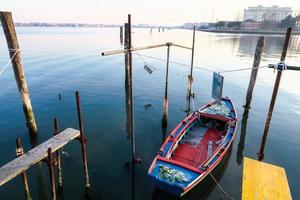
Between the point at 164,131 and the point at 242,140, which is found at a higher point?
the point at 164,131

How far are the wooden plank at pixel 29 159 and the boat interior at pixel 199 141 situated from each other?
5.93 m

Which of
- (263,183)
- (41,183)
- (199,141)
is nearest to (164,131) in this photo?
(199,141)

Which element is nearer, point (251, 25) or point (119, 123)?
point (119, 123)

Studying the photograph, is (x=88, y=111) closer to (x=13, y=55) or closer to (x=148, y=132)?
(x=148, y=132)

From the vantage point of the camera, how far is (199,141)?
46.0ft

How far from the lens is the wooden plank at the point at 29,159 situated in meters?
7.68

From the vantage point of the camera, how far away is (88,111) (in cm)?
1994

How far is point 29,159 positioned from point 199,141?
9907mm

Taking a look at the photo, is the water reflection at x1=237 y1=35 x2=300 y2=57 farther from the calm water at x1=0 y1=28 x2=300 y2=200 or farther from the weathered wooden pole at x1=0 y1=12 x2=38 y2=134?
the weathered wooden pole at x1=0 y1=12 x2=38 y2=134

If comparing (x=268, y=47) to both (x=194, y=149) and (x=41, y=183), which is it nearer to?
(x=194, y=149)

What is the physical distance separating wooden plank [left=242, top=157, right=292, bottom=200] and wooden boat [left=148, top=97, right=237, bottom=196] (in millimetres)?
1691

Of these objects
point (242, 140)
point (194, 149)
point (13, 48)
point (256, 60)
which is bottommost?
point (242, 140)

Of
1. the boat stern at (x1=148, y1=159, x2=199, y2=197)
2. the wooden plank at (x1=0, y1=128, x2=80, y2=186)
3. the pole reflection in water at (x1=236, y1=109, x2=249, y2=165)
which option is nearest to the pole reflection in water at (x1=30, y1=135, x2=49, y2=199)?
the wooden plank at (x1=0, y1=128, x2=80, y2=186)

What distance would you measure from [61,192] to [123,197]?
317cm
